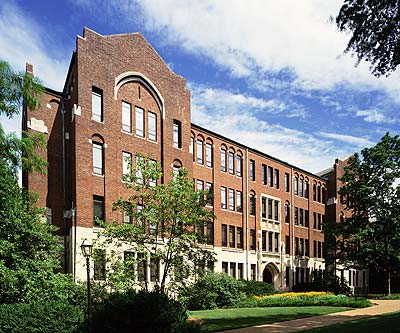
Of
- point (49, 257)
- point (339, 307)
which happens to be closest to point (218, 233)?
point (339, 307)

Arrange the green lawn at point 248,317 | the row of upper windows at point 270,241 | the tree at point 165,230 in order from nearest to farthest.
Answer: the green lawn at point 248,317, the tree at point 165,230, the row of upper windows at point 270,241

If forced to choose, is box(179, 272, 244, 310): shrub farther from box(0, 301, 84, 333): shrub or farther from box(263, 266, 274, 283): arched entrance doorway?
box(263, 266, 274, 283): arched entrance doorway

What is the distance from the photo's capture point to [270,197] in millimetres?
47750

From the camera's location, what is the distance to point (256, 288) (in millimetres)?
40219

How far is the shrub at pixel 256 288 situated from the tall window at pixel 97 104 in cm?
1646

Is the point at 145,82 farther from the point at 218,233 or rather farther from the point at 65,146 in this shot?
the point at 218,233

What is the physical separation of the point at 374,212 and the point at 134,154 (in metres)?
23.2

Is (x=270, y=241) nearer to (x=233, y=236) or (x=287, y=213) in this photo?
(x=287, y=213)

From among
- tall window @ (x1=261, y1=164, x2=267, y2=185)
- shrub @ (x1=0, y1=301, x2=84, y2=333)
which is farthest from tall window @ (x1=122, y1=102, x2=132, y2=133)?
tall window @ (x1=261, y1=164, x2=267, y2=185)

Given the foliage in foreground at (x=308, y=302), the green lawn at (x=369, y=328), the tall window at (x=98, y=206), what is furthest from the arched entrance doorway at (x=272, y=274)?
the green lawn at (x=369, y=328)

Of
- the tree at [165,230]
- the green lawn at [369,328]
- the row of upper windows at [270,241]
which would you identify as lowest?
the green lawn at [369,328]

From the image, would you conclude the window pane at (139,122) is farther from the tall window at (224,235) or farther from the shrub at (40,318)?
the shrub at (40,318)

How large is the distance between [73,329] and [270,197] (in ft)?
102

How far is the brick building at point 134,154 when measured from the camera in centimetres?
2920
